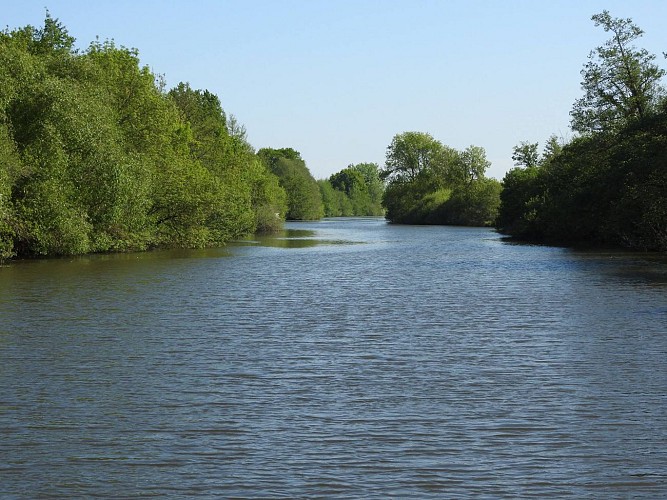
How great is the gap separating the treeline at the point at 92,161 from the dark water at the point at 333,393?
41.7 ft

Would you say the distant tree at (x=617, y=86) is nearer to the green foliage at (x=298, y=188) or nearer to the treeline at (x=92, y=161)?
the treeline at (x=92, y=161)

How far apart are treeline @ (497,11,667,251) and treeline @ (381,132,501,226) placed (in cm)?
5276

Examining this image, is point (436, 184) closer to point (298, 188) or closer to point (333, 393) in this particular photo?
point (298, 188)

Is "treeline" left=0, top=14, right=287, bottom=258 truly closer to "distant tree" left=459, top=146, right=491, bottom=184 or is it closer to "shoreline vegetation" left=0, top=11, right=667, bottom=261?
"shoreline vegetation" left=0, top=11, right=667, bottom=261

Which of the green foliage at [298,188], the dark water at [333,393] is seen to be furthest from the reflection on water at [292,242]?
the green foliage at [298,188]

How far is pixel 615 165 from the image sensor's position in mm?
55844

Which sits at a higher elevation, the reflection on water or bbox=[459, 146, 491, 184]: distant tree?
bbox=[459, 146, 491, 184]: distant tree

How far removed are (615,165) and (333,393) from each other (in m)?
46.2

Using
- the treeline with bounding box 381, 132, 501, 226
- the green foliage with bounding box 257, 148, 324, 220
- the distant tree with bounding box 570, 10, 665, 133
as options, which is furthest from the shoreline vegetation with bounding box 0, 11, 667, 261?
the green foliage with bounding box 257, 148, 324, 220

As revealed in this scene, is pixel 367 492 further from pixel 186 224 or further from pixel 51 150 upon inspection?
pixel 186 224

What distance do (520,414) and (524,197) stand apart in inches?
3111

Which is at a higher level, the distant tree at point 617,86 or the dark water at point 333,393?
the distant tree at point 617,86

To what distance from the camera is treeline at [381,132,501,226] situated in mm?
128875

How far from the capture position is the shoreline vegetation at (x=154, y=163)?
4209 cm
